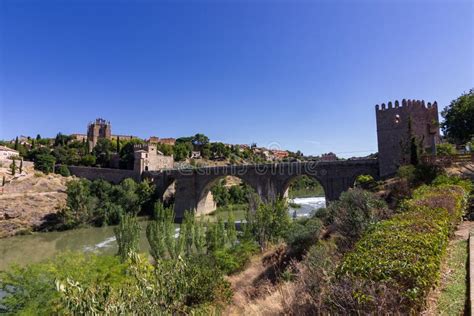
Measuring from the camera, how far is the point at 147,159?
40469 mm

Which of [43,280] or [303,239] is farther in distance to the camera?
[303,239]

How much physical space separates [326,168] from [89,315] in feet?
79.7

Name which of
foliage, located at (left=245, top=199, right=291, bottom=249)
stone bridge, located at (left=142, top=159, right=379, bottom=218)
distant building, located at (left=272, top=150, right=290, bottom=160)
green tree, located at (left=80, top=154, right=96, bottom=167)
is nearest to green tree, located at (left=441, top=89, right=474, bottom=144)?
stone bridge, located at (left=142, top=159, right=379, bottom=218)

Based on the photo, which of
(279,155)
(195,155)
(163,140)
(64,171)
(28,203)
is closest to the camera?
(28,203)

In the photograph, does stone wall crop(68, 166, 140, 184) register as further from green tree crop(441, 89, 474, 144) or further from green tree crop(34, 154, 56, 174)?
green tree crop(441, 89, 474, 144)

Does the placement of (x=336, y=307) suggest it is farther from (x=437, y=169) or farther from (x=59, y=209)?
(x=59, y=209)

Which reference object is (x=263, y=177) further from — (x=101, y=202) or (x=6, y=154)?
(x=6, y=154)

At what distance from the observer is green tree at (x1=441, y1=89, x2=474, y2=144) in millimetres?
16641

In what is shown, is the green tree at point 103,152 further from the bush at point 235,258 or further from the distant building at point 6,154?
the bush at point 235,258

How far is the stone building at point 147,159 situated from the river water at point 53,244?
11830mm

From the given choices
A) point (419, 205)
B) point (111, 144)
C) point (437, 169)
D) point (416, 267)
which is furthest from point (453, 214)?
point (111, 144)

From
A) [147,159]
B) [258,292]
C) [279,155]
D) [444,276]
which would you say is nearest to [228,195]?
[147,159]

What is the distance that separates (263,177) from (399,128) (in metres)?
13.6

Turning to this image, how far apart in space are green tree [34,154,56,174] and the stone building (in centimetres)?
1333
